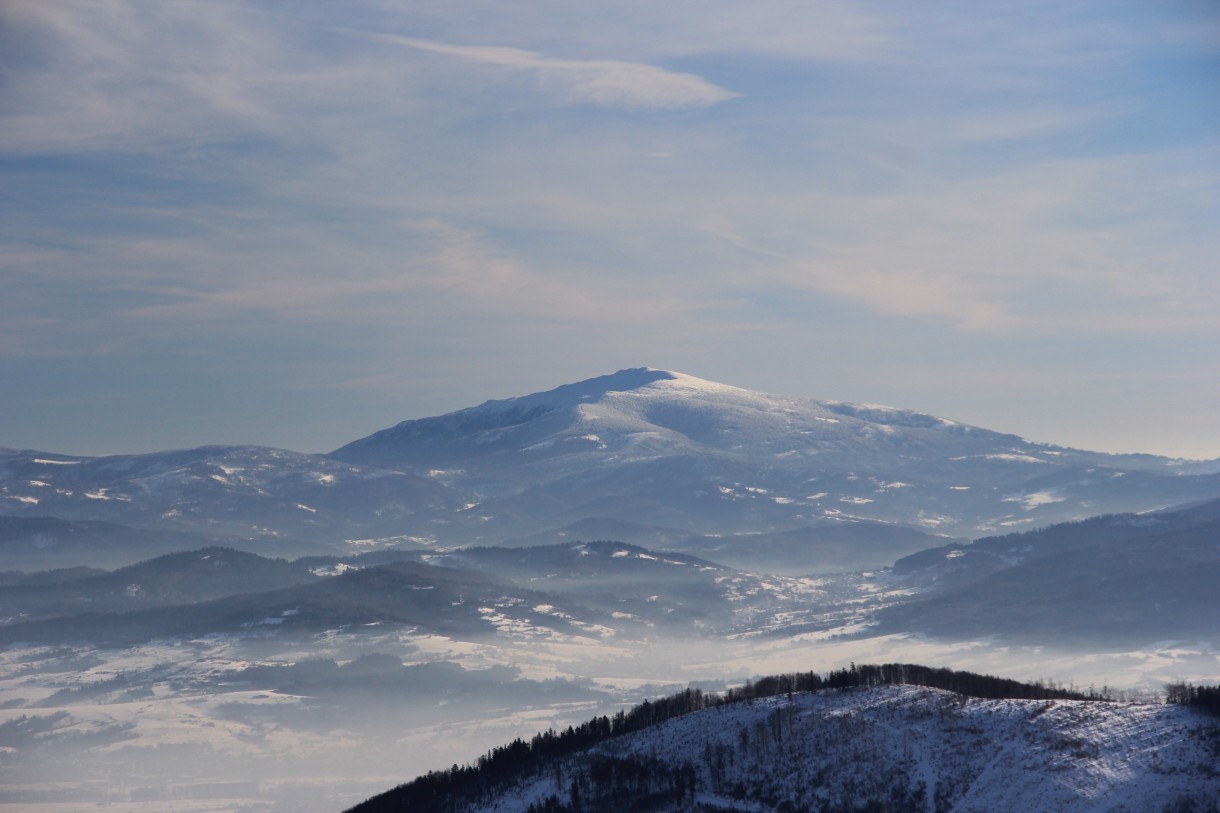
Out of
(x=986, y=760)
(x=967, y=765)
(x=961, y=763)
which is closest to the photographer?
(x=986, y=760)

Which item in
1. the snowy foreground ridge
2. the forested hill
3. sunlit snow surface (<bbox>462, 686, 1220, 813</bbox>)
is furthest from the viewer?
the forested hill

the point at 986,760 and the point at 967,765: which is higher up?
the point at 986,760

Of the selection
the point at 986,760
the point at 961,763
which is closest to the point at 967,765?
the point at 961,763

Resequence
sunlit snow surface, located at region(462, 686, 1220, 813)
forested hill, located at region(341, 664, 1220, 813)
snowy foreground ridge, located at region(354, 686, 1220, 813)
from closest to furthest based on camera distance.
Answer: snowy foreground ridge, located at region(354, 686, 1220, 813) → sunlit snow surface, located at region(462, 686, 1220, 813) → forested hill, located at region(341, 664, 1220, 813)

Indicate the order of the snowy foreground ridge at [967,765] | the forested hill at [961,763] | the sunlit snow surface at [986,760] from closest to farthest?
the snowy foreground ridge at [967,765]
the sunlit snow surface at [986,760]
the forested hill at [961,763]

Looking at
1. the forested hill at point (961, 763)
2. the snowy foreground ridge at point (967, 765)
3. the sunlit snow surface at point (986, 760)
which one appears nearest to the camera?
the snowy foreground ridge at point (967, 765)

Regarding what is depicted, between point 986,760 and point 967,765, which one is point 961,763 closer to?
point 967,765

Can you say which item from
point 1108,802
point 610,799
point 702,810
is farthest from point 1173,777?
point 610,799

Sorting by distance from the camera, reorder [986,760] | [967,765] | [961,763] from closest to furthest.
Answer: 1. [986,760]
2. [967,765]
3. [961,763]

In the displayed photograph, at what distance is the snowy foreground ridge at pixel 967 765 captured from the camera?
537 feet

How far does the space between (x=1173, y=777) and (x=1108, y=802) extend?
7840mm

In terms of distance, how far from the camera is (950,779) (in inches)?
6924

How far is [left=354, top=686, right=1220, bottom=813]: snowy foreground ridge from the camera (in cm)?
16362

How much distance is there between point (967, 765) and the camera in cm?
17712
